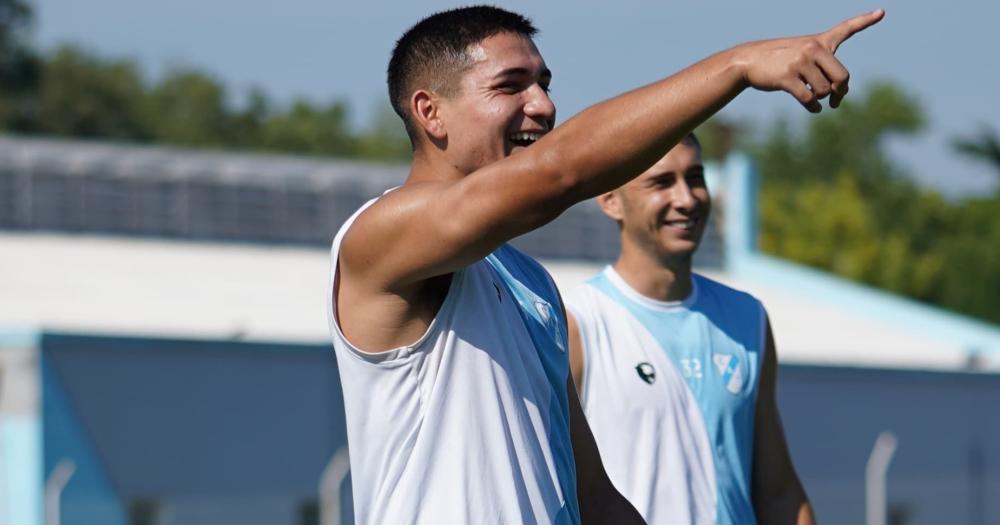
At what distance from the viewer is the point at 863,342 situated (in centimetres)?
2598

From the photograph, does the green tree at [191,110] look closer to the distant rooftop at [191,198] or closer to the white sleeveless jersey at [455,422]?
the distant rooftop at [191,198]

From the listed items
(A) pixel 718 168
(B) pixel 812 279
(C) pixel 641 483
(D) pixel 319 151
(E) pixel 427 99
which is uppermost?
(D) pixel 319 151

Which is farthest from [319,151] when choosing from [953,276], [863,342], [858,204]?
[863,342]

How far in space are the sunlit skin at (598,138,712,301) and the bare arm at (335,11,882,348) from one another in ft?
9.08

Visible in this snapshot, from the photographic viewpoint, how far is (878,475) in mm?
20906

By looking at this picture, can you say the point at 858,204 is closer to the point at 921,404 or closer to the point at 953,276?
the point at 953,276

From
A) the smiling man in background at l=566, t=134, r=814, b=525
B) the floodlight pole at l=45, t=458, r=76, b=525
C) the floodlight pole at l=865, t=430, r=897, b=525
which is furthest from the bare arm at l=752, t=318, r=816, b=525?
the floodlight pole at l=865, t=430, r=897, b=525

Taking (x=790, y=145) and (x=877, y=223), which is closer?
(x=877, y=223)

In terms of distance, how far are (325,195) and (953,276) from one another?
29.9m

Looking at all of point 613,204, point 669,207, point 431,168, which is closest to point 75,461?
point 613,204

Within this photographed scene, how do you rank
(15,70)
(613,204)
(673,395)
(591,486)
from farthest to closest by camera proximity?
(15,70), (613,204), (673,395), (591,486)

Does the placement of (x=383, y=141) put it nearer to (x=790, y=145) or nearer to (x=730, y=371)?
(x=790, y=145)

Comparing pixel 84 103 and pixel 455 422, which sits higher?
pixel 84 103

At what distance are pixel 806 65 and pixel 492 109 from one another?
88cm
